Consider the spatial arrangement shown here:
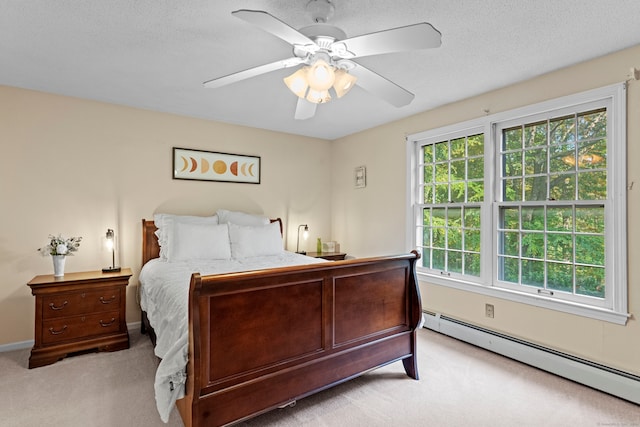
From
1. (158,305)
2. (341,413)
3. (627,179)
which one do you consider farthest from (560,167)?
(158,305)

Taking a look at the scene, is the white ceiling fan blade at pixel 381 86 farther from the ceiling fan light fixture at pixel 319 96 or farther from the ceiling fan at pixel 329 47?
the ceiling fan light fixture at pixel 319 96

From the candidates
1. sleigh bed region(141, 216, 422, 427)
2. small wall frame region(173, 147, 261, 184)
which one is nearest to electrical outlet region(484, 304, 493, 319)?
sleigh bed region(141, 216, 422, 427)

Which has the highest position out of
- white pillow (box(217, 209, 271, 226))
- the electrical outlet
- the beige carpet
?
white pillow (box(217, 209, 271, 226))

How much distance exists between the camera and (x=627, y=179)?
230 centimetres

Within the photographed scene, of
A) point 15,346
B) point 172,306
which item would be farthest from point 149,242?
point 172,306

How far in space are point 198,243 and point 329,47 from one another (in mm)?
2423

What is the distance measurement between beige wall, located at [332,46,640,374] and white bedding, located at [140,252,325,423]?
1264 mm

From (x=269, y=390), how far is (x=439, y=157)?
296 centimetres

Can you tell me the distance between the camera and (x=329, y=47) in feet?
5.71

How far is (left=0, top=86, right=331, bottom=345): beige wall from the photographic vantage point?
307cm

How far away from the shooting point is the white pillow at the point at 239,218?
3973 millimetres

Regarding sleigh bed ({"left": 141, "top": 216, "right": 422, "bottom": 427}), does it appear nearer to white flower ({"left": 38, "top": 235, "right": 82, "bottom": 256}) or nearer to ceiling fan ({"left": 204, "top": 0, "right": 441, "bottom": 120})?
ceiling fan ({"left": 204, "top": 0, "right": 441, "bottom": 120})

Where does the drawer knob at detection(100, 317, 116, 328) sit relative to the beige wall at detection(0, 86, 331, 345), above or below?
below

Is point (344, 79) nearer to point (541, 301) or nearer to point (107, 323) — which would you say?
point (541, 301)
